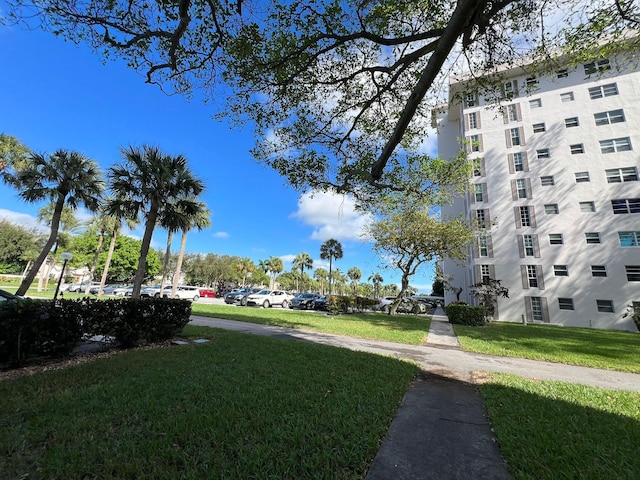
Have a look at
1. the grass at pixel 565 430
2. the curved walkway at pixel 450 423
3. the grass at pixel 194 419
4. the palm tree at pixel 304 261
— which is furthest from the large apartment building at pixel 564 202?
the palm tree at pixel 304 261

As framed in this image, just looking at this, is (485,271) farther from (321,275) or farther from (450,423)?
(321,275)

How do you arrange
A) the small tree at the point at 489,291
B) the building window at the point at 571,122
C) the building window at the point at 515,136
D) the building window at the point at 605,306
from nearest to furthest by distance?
the small tree at the point at 489,291, the building window at the point at 605,306, the building window at the point at 571,122, the building window at the point at 515,136

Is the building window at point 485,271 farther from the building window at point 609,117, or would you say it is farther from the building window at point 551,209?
the building window at point 609,117

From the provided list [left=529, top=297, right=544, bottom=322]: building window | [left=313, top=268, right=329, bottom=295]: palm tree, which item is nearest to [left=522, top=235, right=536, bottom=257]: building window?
[left=529, top=297, right=544, bottom=322]: building window

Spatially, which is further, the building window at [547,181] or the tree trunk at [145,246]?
the building window at [547,181]

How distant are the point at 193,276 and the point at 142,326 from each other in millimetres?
61221

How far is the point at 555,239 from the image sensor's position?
2402 cm

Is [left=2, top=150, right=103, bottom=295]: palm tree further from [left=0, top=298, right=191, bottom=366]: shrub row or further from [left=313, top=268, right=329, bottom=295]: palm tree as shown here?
[left=313, top=268, right=329, bottom=295]: palm tree

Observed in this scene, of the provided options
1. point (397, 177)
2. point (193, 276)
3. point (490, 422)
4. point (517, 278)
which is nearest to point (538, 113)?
point (517, 278)

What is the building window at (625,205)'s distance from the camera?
22.0 m

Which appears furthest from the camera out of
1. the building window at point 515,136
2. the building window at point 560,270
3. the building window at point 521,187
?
the building window at point 515,136

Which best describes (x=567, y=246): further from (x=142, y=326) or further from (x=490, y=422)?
(x=142, y=326)

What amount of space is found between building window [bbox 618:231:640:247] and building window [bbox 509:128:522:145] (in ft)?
36.3

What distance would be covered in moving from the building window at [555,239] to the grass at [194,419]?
2612 centimetres
